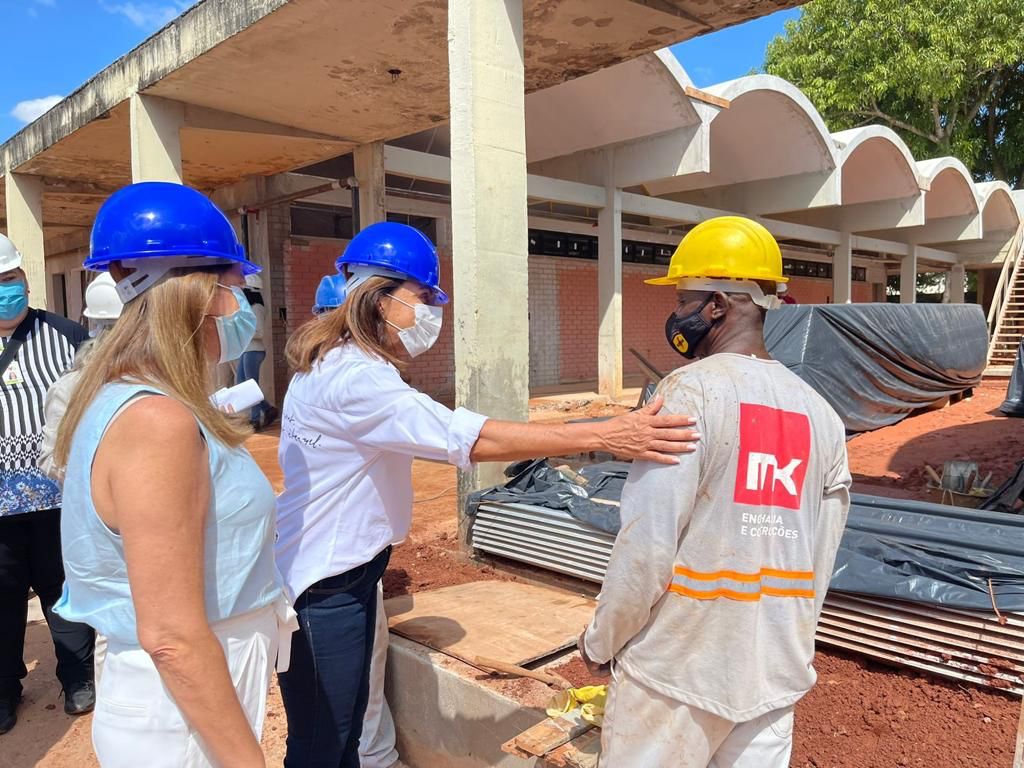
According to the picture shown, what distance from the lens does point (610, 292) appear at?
1321cm

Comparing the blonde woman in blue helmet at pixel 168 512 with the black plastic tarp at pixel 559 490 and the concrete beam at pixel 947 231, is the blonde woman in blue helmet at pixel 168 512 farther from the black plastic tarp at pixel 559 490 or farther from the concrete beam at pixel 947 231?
the concrete beam at pixel 947 231

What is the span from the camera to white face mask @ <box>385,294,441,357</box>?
2.13 m

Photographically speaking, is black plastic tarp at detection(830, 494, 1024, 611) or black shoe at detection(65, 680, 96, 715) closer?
black plastic tarp at detection(830, 494, 1024, 611)

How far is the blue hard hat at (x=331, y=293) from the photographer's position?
2.53 m

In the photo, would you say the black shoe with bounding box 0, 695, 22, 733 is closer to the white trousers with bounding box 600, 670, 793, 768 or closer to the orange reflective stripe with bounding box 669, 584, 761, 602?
the white trousers with bounding box 600, 670, 793, 768

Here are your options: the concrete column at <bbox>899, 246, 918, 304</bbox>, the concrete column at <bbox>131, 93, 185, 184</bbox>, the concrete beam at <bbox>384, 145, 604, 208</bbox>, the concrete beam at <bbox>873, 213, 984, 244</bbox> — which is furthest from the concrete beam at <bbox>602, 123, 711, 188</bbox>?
the concrete column at <bbox>899, 246, 918, 304</bbox>

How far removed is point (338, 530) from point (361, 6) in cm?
475

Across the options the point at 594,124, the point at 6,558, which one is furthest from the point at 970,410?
the point at 6,558

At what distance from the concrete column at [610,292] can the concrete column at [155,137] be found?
7695 mm

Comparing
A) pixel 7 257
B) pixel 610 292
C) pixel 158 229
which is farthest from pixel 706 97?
pixel 158 229

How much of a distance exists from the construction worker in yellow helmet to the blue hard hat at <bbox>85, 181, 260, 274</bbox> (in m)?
0.98

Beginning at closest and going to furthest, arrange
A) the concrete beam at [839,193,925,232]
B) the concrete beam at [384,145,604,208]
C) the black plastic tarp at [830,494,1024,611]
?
the black plastic tarp at [830,494,1024,611] < the concrete beam at [384,145,604,208] < the concrete beam at [839,193,925,232]

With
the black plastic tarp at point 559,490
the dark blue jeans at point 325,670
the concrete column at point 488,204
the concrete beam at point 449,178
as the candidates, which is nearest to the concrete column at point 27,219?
the concrete beam at point 449,178

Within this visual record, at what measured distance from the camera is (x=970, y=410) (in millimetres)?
11453
